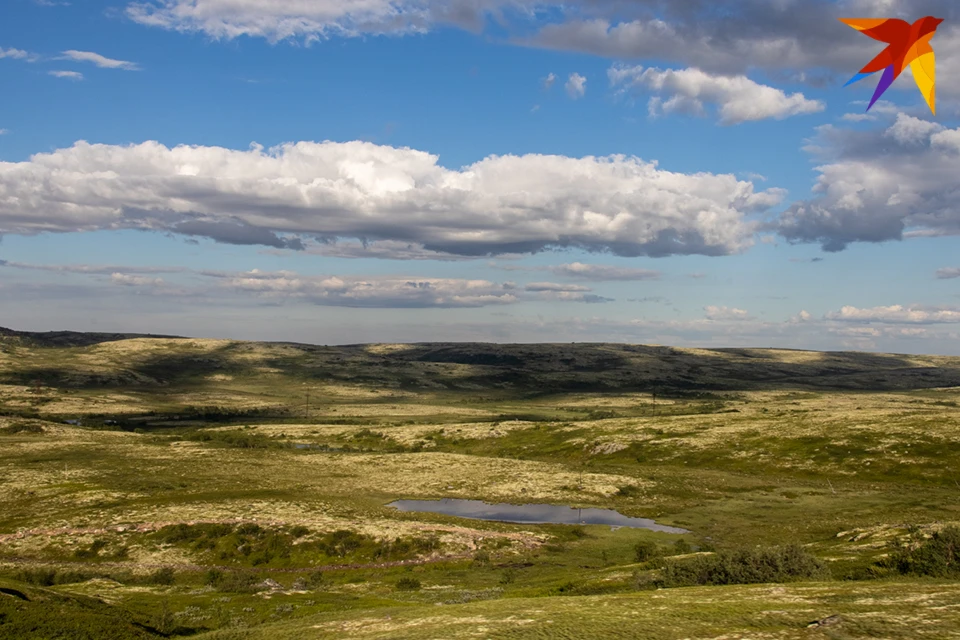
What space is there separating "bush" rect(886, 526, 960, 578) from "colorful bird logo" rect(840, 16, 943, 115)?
26294mm

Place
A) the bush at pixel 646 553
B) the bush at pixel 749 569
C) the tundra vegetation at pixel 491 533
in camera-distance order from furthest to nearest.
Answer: the bush at pixel 646 553
the bush at pixel 749 569
the tundra vegetation at pixel 491 533

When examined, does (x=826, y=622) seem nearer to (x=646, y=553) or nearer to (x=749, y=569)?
(x=749, y=569)

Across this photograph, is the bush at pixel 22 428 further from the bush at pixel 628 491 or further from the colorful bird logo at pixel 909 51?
the colorful bird logo at pixel 909 51

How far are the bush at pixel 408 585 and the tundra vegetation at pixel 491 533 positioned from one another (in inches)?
9.2

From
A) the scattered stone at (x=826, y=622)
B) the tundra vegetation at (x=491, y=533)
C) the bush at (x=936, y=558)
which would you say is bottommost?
the tundra vegetation at (x=491, y=533)

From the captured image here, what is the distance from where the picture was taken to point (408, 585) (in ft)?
169

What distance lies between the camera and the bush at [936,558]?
115 feet

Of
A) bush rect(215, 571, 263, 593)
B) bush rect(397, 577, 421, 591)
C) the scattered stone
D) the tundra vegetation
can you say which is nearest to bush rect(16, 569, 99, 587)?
the tundra vegetation

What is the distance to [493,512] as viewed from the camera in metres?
86.2

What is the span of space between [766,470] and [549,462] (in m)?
38.5

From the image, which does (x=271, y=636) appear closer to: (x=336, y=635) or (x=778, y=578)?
(x=336, y=635)

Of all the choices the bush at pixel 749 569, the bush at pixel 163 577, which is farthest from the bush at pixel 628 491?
the bush at pixel 163 577

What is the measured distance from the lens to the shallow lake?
80.4 m

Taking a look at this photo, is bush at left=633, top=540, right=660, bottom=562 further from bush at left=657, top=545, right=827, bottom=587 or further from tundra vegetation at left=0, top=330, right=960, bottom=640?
bush at left=657, top=545, right=827, bottom=587
